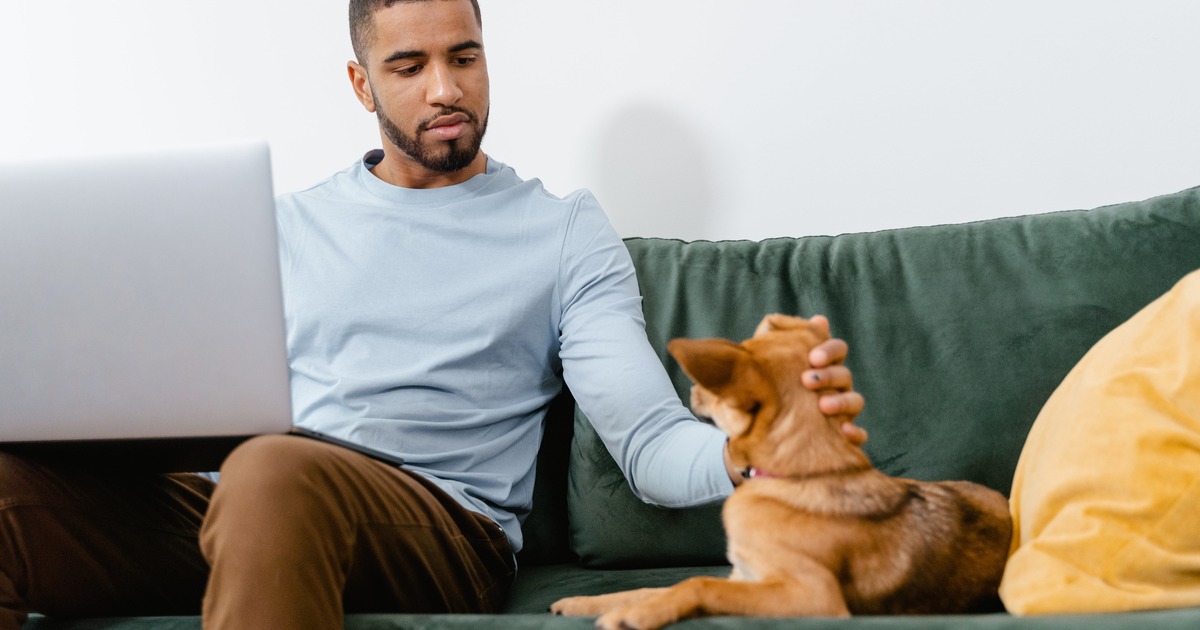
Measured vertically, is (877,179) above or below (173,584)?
above

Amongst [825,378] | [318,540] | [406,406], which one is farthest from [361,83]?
[825,378]

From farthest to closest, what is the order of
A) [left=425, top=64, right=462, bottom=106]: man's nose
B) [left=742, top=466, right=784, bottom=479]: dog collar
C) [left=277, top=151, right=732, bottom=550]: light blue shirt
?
[left=425, top=64, right=462, bottom=106]: man's nose → [left=277, top=151, right=732, bottom=550]: light blue shirt → [left=742, top=466, right=784, bottom=479]: dog collar

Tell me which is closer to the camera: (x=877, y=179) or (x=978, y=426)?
(x=978, y=426)

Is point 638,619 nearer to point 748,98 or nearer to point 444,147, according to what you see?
point 444,147

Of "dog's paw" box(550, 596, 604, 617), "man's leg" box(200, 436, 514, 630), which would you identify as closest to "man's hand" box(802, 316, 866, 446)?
"dog's paw" box(550, 596, 604, 617)

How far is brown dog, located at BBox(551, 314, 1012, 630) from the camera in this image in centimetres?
106

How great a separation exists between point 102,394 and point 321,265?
661 millimetres

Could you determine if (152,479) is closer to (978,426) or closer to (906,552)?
(906,552)

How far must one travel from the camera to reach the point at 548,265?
1.71 meters

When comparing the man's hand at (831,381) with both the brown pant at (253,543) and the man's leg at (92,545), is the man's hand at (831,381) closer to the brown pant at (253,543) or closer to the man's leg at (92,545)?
the brown pant at (253,543)

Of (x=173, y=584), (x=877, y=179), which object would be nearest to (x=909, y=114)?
(x=877, y=179)

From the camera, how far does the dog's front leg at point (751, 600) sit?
105cm

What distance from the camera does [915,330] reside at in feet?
5.61

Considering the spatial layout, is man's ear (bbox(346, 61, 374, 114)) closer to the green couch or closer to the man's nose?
the man's nose
